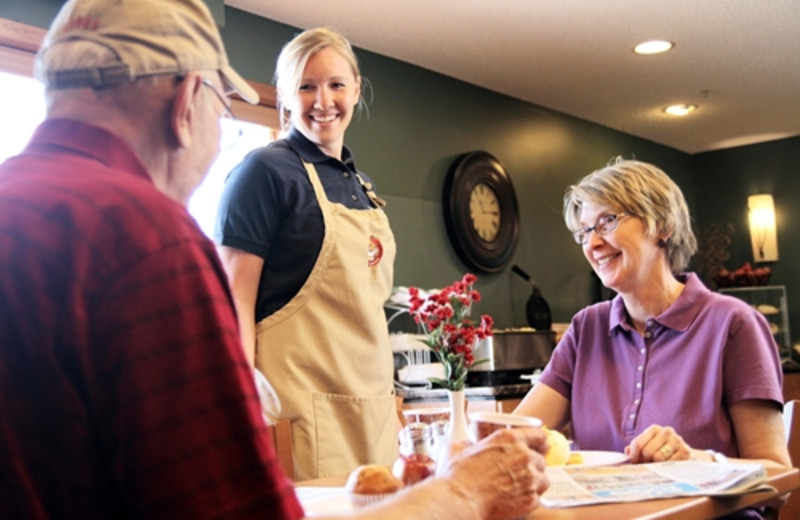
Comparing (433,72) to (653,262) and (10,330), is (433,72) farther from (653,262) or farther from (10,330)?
(10,330)

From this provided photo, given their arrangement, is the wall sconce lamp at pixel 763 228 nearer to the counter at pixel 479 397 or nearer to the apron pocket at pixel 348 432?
the counter at pixel 479 397

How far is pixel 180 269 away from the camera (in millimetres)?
641

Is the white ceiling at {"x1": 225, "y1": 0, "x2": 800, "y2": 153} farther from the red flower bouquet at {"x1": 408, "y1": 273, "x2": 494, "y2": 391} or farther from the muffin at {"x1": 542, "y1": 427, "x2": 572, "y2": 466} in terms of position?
the muffin at {"x1": 542, "y1": 427, "x2": 572, "y2": 466}

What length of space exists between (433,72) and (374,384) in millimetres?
2889

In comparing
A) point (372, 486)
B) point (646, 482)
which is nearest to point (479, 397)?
point (646, 482)

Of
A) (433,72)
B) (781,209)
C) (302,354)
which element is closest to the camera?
(302,354)

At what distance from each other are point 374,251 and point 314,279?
0.70ft

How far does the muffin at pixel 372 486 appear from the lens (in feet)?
3.57

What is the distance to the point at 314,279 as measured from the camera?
178 cm

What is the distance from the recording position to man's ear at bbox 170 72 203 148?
30.0 inches

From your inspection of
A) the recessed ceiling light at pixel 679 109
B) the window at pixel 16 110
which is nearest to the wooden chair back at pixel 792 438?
the window at pixel 16 110

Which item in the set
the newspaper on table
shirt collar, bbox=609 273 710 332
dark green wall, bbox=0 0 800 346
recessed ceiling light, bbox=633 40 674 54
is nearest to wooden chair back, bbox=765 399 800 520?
shirt collar, bbox=609 273 710 332

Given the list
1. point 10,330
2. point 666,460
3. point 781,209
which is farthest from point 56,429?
point 781,209

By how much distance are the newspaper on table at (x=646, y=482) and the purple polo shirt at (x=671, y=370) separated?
30 centimetres
